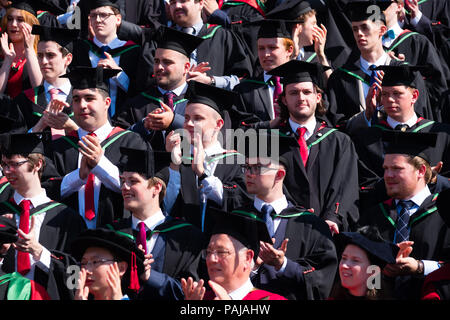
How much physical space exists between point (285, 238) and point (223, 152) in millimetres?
1251

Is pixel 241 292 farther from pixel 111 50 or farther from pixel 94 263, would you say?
pixel 111 50

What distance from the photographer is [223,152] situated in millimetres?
10594

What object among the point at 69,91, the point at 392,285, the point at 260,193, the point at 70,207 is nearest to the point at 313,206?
the point at 260,193

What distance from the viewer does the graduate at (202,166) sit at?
398 inches

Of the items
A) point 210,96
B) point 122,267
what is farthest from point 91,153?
point 122,267

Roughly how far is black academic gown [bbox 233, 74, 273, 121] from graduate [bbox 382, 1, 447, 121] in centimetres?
158

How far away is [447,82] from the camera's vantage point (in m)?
12.9

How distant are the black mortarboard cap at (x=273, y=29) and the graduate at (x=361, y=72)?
0.69m

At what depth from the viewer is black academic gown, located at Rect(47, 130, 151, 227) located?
10383 mm

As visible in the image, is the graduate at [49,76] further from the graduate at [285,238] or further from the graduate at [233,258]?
the graduate at [233,258]

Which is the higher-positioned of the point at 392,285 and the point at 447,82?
the point at 447,82

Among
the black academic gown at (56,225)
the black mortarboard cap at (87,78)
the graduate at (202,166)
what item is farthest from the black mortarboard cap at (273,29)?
the black academic gown at (56,225)

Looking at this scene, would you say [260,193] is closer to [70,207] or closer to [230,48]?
[70,207]

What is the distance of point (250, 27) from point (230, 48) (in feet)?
1.80
